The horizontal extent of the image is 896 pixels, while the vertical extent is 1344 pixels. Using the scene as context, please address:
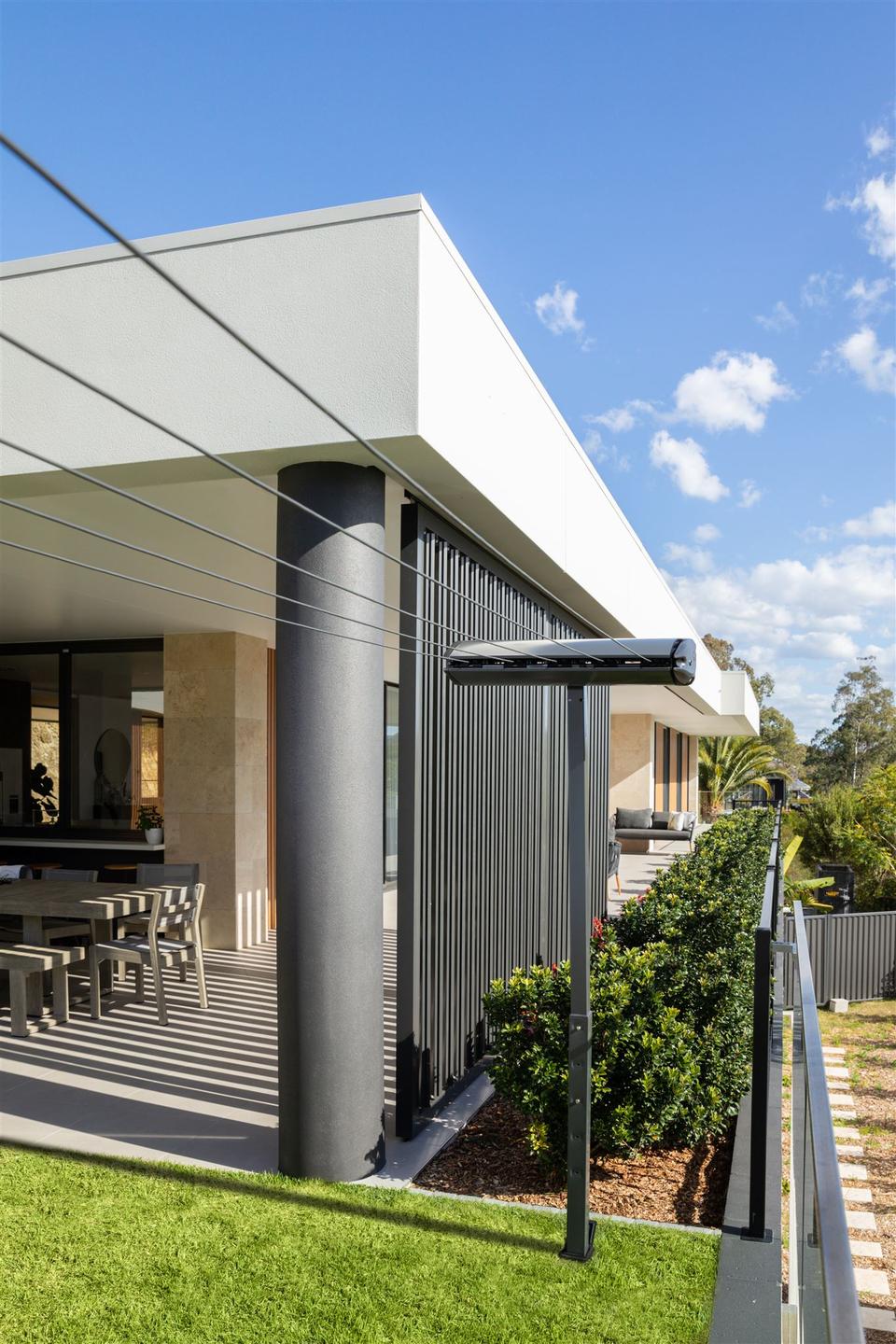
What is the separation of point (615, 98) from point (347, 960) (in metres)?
8.96

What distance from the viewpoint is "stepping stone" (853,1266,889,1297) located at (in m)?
5.63

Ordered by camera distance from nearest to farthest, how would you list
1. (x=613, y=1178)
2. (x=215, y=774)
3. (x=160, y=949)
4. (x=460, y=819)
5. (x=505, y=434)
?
(x=613, y=1178) → (x=505, y=434) → (x=460, y=819) → (x=160, y=949) → (x=215, y=774)

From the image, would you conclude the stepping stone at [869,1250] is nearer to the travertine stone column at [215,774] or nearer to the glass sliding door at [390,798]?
the travertine stone column at [215,774]

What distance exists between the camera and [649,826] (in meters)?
21.7

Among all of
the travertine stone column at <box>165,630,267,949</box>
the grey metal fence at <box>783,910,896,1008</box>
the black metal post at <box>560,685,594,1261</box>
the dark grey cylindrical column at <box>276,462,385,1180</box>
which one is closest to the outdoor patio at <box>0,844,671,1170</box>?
the dark grey cylindrical column at <box>276,462,385,1180</box>

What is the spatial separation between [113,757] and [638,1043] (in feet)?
27.4

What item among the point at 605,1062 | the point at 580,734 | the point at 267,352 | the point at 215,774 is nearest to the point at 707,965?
the point at 605,1062

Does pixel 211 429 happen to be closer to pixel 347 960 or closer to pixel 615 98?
pixel 347 960

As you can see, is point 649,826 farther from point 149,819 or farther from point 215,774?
point 215,774

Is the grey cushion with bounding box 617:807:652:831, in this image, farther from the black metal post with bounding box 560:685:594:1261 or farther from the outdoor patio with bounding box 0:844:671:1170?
the black metal post with bounding box 560:685:594:1261

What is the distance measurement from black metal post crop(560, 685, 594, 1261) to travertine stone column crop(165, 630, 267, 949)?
6.77m

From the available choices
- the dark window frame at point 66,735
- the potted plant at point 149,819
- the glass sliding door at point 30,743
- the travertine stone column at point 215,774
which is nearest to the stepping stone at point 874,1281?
the travertine stone column at point 215,774

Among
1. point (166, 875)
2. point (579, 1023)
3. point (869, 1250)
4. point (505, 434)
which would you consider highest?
point (505, 434)

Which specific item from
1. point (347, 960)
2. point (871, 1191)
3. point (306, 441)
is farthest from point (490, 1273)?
point (871, 1191)
